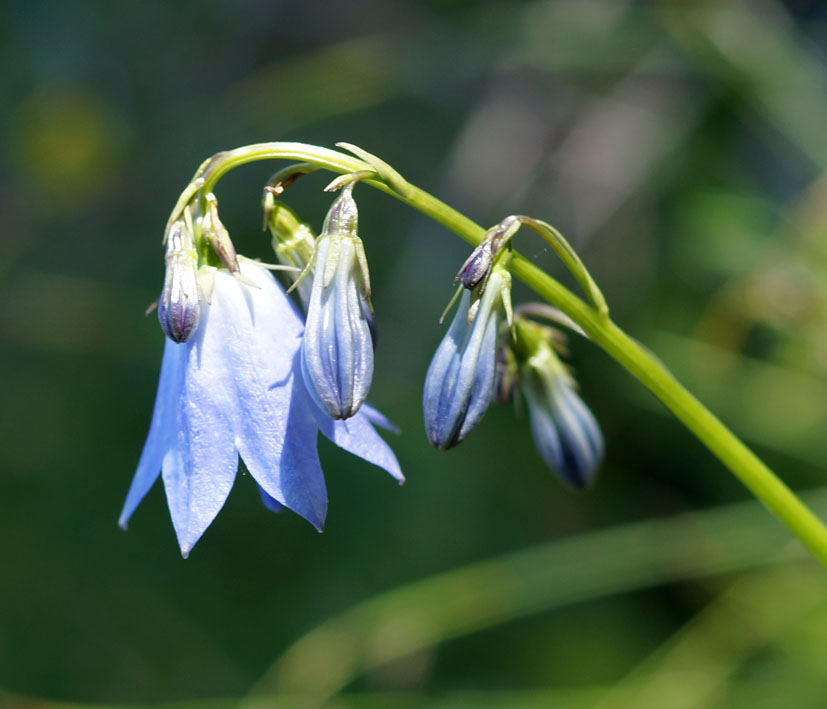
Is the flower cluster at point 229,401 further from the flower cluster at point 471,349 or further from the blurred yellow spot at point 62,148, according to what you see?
the blurred yellow spot at point 62,148

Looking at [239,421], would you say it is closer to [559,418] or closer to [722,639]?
[559,418]

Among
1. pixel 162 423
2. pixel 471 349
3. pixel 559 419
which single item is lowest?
pixel 162 423

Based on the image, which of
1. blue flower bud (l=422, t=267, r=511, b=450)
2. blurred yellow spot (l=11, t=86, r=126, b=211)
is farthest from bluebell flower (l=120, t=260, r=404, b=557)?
blurred yellow spot (l=11, t=86, r=126, b=211)

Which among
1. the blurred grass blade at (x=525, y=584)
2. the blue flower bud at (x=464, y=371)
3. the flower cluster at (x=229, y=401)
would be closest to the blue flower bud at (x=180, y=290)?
the flower cluster at (x=229, y=401)

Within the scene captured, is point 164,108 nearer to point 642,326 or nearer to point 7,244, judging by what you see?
point 7,244

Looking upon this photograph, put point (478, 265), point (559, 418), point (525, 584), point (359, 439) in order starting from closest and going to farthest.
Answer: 1. point (478, 265)
2. point (359, 439)
3. point (559, 418)
4. point (525, 584)

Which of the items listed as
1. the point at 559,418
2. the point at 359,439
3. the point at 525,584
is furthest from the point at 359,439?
the point at 525,584

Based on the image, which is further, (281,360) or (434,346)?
(434,346)
